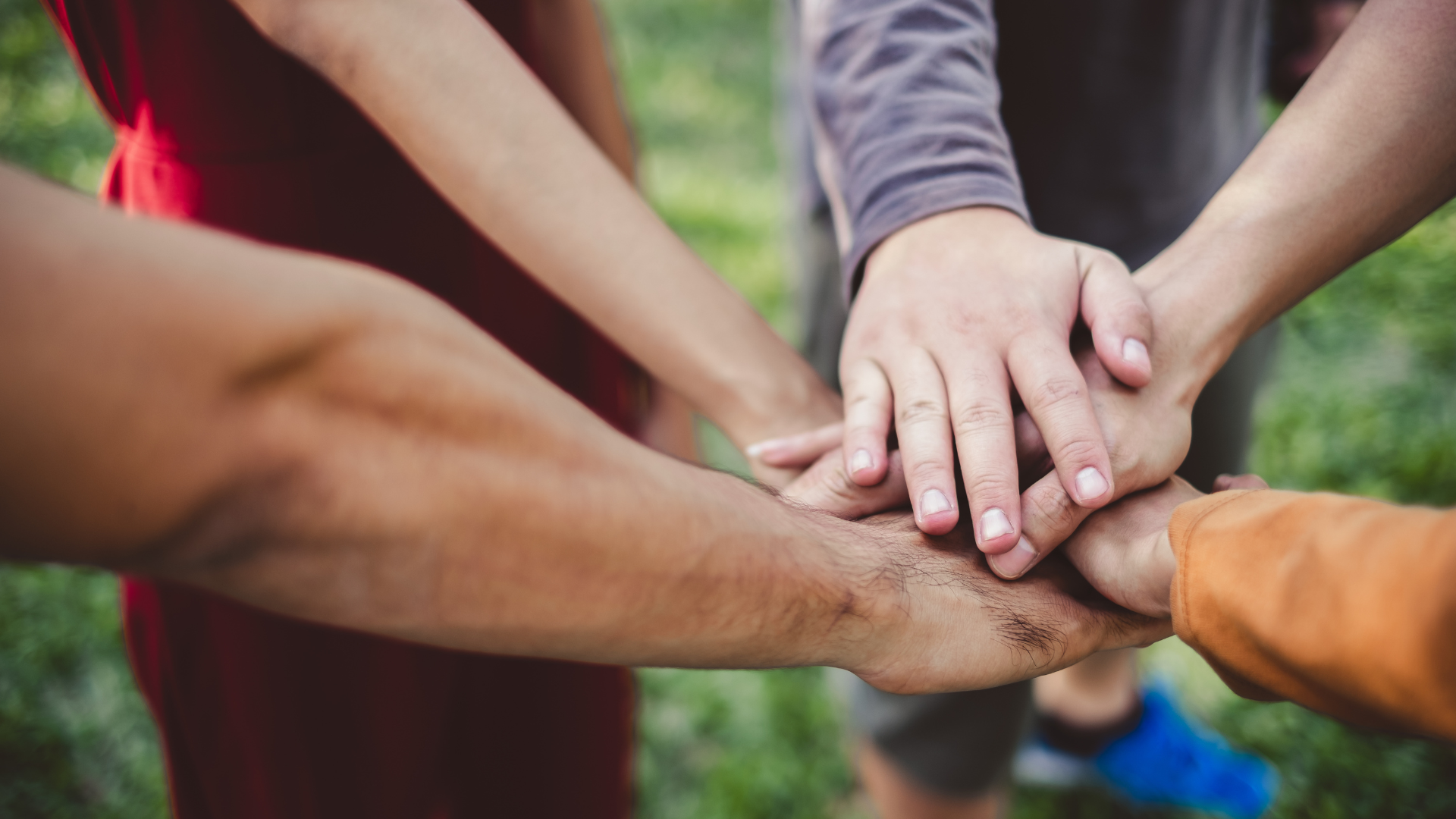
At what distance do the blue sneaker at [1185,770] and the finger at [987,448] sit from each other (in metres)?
1.24

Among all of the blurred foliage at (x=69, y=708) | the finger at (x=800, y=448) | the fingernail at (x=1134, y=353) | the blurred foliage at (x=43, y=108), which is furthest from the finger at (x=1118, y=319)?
the blurred foliage at (x=43, y=108)

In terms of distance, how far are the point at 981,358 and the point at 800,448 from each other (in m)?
0.25

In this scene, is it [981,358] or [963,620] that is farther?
[981,358]

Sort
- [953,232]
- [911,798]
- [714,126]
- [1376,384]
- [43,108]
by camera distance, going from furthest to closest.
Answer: [714,126] → [43,108] → [1376,384] → [911,798] → [953,232]

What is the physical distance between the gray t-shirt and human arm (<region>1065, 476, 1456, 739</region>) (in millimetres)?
520

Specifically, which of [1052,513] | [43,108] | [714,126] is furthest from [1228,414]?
[43,108]

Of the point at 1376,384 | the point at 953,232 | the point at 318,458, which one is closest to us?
the point at 318,458

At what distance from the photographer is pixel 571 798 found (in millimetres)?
1294

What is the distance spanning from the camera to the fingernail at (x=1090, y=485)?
88 cm

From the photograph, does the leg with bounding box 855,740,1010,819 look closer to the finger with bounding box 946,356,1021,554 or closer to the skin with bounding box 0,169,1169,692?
the finger with bounding box 946,356,1021,554

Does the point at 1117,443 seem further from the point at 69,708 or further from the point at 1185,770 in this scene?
the point at 69,708

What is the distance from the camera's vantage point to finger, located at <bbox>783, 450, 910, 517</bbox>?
974 mm

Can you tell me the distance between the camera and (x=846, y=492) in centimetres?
97

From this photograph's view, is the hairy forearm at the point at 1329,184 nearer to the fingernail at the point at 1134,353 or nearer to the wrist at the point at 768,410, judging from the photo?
the fingernail at the point at 1134,353
